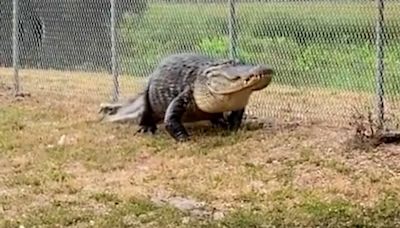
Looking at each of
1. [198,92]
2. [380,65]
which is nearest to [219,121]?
[198,92]

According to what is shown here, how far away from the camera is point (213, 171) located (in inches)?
296

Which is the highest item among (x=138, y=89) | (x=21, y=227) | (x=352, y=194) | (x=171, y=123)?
(x=21, y=227)

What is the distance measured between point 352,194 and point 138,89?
5.08 metres

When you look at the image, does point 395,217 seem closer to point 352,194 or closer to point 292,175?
point 352,194

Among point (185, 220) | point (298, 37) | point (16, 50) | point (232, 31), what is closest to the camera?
point (185, 220)

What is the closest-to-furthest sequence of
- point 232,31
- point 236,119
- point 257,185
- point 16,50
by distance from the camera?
point 257,185
point 236,119
point 232,31
point 16,50

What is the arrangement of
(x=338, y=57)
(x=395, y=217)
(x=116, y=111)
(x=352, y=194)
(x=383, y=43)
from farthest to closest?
(x=116, y=111), (x=338, y=57), (x=383, y=43), (x=352, y=194), (x=395, y=217)

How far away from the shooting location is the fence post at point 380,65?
848 cm

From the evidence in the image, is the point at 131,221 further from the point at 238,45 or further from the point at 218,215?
the point at 238,45

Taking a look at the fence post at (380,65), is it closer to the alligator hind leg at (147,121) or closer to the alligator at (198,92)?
the alligator at (198,92)

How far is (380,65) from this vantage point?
856cm

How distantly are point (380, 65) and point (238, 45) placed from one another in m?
1.90

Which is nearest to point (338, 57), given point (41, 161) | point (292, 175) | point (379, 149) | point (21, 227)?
point (379, 149)

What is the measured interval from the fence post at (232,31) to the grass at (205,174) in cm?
54
